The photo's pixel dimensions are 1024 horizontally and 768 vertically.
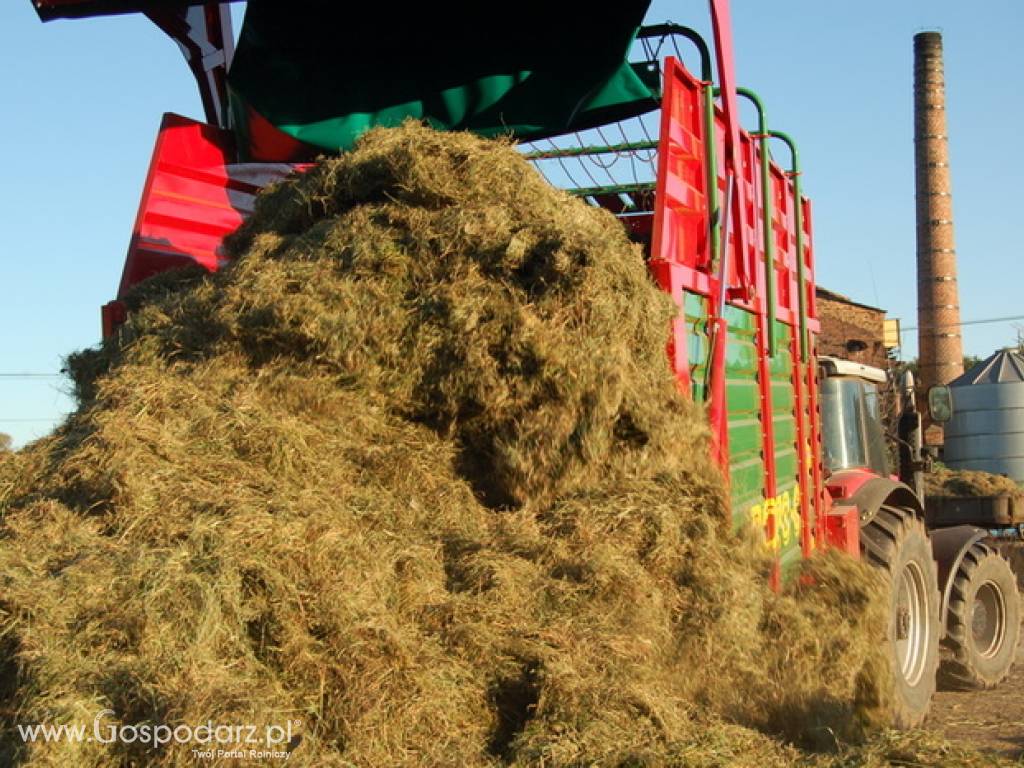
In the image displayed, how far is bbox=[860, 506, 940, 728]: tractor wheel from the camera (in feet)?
19.0

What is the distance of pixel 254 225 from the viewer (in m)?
5.57

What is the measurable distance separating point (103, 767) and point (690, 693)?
5.82 feet

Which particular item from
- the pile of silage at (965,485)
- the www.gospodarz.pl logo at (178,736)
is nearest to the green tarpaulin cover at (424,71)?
the www.gospodarz.pl logo at (178,736)

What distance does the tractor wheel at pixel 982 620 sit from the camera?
685cm

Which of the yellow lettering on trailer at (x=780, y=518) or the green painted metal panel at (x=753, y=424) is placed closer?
the green painted metal panel at (x=753, y=424)

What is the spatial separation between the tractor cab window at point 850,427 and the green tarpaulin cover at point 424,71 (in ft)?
6.88

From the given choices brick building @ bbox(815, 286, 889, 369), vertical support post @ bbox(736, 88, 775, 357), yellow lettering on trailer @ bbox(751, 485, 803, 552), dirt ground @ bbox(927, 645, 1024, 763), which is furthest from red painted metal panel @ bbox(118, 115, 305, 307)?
brick building @ bbox(815, 286, 889, 369)

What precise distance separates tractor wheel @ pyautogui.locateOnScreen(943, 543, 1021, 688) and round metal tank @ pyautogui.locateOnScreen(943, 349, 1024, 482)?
14.5 m

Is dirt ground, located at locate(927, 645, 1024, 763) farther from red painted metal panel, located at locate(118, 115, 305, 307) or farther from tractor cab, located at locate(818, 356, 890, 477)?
red painted metal panel, located at locate(118, 115, 305, 307)

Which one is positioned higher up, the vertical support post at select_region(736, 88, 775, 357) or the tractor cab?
the vertical support post at select_region(736, 88, 775, 357)

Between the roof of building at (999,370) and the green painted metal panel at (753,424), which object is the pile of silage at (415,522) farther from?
the roof of building at (999,370)

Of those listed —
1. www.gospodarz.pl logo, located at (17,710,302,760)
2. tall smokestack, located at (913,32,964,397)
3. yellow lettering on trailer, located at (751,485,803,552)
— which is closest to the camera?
www.gospodarz.pl logo, located at (17,710,302,760)

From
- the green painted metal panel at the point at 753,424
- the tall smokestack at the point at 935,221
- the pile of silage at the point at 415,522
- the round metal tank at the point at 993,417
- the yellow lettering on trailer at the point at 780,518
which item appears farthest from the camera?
the tall smokestack at the point at 935,221

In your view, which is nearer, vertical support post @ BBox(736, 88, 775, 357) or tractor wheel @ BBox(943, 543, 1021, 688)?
vertical support post @ BBox(736, 88, 775, 357)
